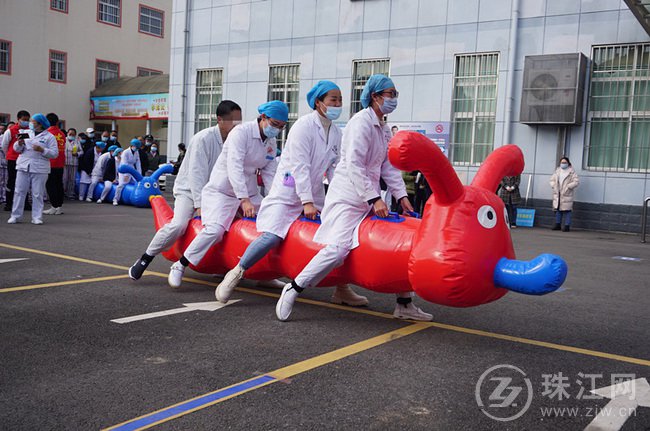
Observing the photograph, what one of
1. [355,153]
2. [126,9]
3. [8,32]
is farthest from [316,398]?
[126,9]

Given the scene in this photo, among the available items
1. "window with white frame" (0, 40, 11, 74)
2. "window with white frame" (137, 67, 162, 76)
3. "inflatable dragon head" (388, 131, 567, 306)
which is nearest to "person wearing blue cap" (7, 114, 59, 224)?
"inflatable dragon head" (388, 131, 567, 306)

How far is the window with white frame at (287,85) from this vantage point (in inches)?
769

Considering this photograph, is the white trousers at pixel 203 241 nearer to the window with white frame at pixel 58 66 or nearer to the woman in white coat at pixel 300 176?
the woman in white coat at pixel 300 176

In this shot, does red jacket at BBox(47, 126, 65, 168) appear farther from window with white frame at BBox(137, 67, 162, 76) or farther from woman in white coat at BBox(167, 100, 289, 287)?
window with white frame at BBox(137, 67, 162, 76)

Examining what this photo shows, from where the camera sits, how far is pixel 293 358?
13.6ft

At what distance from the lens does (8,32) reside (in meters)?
31.3

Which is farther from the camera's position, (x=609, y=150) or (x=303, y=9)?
(x=303, y=9)

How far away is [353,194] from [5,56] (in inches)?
1242

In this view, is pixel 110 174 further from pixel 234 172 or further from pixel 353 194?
pixel 353 194

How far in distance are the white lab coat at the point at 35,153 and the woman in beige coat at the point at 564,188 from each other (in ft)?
34.9

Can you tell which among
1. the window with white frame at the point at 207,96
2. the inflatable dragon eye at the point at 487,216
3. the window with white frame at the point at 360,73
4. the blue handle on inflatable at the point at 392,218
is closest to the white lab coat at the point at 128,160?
the window with white frame at the point at 207,96

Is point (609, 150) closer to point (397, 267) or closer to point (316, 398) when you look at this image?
point (397, 267)

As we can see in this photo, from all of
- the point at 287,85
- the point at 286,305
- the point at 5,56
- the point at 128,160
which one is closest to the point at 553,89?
the point at 287,85

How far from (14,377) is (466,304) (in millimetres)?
2812
